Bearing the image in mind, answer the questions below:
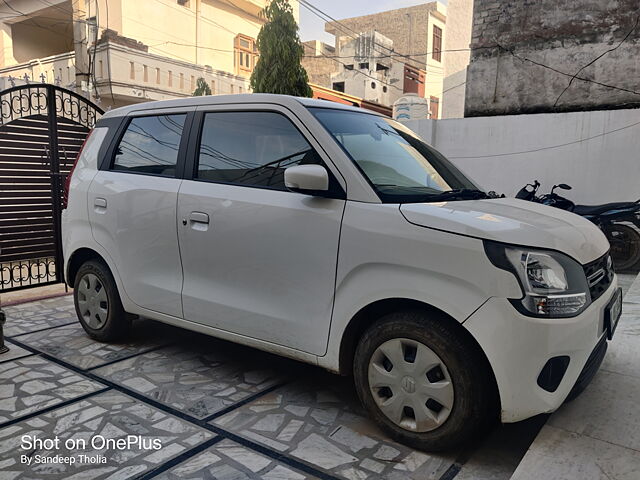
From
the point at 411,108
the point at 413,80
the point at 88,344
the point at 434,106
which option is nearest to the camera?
the point at 88,344

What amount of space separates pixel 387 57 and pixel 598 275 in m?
32.2

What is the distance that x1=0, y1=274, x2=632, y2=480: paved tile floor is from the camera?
98.1 inches

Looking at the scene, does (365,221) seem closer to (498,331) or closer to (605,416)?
(498,331)

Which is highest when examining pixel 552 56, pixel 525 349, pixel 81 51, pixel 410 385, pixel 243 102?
pixel 81 51

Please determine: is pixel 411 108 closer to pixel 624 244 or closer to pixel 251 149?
pixel 624 244

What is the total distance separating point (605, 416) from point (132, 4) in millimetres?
18422

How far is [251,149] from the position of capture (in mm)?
3240

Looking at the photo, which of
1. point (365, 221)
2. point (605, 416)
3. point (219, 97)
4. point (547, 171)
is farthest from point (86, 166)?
point (547, 171)

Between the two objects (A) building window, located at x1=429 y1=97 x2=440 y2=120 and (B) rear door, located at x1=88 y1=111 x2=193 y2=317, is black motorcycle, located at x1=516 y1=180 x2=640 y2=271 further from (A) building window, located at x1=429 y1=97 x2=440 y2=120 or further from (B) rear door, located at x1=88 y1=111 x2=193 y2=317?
(A) building window, located at x1=429 y1=97 x2=440 y2=120

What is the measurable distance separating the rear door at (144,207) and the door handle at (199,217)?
0.18 metres

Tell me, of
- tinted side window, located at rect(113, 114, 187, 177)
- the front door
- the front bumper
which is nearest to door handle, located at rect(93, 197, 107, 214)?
tinted side window, located at rect(113, 114, 187, 177)

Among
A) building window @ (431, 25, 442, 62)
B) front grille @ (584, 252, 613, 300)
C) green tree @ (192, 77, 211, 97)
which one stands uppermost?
building window @ (431, 25, 442, 62)

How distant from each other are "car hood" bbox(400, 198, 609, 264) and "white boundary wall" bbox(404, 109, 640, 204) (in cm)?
689

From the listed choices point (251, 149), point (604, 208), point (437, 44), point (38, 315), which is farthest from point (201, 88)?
point (437, 44)
